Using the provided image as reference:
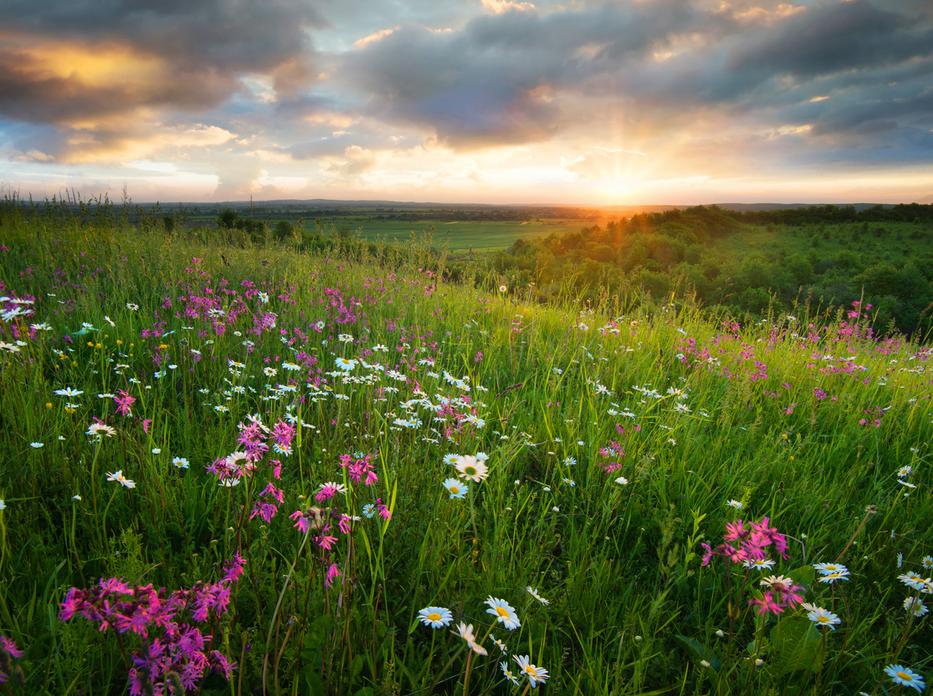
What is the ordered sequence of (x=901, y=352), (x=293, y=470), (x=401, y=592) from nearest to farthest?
(x=401, y=592), (x=293, y=470), (x=901, y=352)

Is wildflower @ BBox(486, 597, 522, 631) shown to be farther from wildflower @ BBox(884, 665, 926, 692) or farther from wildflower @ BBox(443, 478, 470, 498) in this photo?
wildflower @ BBox(884, 665, 926, 692)

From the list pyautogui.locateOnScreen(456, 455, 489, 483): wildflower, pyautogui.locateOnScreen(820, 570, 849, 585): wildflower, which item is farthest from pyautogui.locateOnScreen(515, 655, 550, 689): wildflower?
pyautogui.locateOnScreen(820, 570, 849, 585): wildflower

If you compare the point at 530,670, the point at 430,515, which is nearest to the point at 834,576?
the point at 530,670

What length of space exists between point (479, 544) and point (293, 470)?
101 centimetres

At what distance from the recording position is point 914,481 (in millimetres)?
3234

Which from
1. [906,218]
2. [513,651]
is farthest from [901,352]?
[906,218]

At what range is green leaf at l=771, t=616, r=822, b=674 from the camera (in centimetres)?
173

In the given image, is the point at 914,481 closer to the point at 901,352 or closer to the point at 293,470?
the point at 293,470

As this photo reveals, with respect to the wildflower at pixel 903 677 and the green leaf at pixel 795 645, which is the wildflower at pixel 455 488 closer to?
the green leaf at pixel 795 645

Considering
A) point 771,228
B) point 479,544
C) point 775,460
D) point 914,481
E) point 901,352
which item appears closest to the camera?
point 479,544

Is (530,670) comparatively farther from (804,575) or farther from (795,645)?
(804,575)

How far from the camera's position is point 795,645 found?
1762 millimetres

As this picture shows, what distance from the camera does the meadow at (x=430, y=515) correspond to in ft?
4.67

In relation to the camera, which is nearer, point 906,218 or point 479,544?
point 479,544
